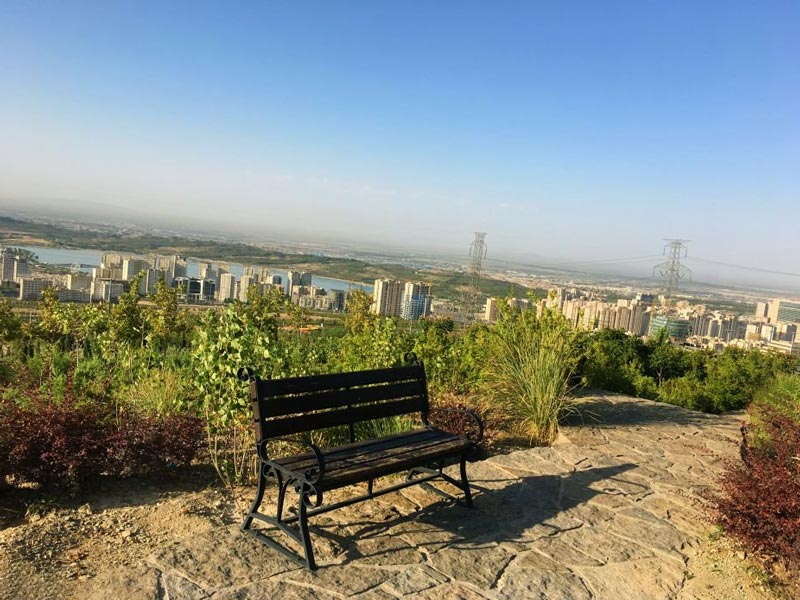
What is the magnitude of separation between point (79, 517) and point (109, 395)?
5.80 feet

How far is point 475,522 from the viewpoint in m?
3.97

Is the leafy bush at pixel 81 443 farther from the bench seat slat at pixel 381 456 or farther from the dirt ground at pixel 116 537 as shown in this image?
the bench seat slat at pixel 381 456

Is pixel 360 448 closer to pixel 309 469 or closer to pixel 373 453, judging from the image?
pixel 373 453

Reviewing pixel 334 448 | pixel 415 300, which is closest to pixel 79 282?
pixel 415 300

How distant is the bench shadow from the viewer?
3459mm

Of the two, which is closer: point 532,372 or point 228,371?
point 228,371

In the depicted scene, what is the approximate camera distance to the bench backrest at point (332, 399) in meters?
3.48

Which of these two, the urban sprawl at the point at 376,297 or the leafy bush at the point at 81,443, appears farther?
the urban sprawl at the point at 376,297

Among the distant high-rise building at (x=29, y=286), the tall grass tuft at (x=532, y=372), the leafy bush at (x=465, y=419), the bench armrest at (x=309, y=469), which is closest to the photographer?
the bench armrest at (x=309, y=469)

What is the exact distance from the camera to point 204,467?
15.3 ft

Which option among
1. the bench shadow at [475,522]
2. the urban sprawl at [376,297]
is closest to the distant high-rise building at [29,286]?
the urban sprawl at [376,297]

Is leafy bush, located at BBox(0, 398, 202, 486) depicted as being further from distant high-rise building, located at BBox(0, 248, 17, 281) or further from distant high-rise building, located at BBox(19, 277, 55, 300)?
distant high-rise building, located at BBox(0, 248, 17, 281)

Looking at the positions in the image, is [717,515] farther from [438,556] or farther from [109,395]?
[109,395]

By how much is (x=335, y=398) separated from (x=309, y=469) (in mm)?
710
